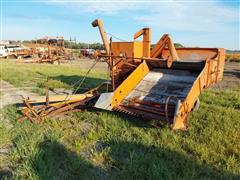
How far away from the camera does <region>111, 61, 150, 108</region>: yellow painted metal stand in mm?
5207

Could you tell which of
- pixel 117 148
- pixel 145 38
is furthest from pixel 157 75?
pixel 117 148

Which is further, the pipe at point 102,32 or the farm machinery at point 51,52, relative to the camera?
the farm machinery at point 51,52

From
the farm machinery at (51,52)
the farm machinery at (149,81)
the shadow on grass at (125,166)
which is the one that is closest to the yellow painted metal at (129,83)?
the farm machinery at (149,81)

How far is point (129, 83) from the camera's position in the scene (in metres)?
5.48

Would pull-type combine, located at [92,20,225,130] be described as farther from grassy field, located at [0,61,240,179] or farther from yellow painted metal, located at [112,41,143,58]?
grassy field, located at [0,61,240,179]

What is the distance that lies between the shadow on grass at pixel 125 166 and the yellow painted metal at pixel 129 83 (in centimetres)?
165

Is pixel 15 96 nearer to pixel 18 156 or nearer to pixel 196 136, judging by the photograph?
pixel 18 156

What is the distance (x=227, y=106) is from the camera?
21.1 ft

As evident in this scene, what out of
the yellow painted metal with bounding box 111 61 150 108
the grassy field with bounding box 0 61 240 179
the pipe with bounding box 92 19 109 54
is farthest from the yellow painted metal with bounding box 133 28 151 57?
the grassy field with bounding box 0 61 240 179

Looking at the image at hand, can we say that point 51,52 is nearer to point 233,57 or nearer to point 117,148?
point 233,57

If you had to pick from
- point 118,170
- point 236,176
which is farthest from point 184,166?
point 118,170

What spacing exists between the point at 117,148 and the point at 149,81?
2332 mm

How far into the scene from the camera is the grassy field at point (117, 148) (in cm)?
306

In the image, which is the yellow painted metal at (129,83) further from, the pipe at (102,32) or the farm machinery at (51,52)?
the farm machinery at (51,52)
